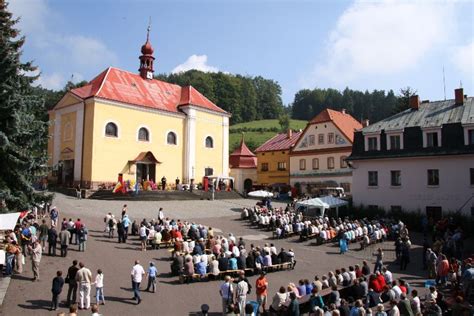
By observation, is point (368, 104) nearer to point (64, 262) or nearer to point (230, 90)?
point (230, 90)

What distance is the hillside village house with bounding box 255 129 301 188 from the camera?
51.7 m

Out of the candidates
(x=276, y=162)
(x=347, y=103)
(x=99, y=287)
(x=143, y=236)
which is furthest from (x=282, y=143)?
(x=347, y=103)

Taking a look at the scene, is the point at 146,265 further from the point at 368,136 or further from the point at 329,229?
the point at 368,136

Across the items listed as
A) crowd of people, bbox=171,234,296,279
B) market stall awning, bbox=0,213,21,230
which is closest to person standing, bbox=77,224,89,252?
market stall awning, bbox=0,213,21,230

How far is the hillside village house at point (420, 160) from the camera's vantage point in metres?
28.8

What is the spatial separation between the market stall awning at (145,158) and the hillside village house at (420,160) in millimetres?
19356

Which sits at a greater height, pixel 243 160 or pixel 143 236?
pixel 243 160

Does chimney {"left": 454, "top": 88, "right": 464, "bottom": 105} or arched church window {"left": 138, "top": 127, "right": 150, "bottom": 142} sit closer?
chimney {"left": 454, "top": 88, "right": 464, "bottom": 105}

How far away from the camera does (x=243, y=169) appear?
56438mm

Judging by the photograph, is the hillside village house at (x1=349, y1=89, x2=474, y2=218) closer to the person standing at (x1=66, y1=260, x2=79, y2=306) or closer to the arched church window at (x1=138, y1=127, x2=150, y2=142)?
the arched church window at (x1=138, y1=127, x2=150, y2=142)

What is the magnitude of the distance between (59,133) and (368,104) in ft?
315

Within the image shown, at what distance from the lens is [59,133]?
1687 inches

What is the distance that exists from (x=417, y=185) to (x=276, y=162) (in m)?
23.8

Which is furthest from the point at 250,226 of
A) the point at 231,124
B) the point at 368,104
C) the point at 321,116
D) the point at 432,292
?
the point at 368,104
